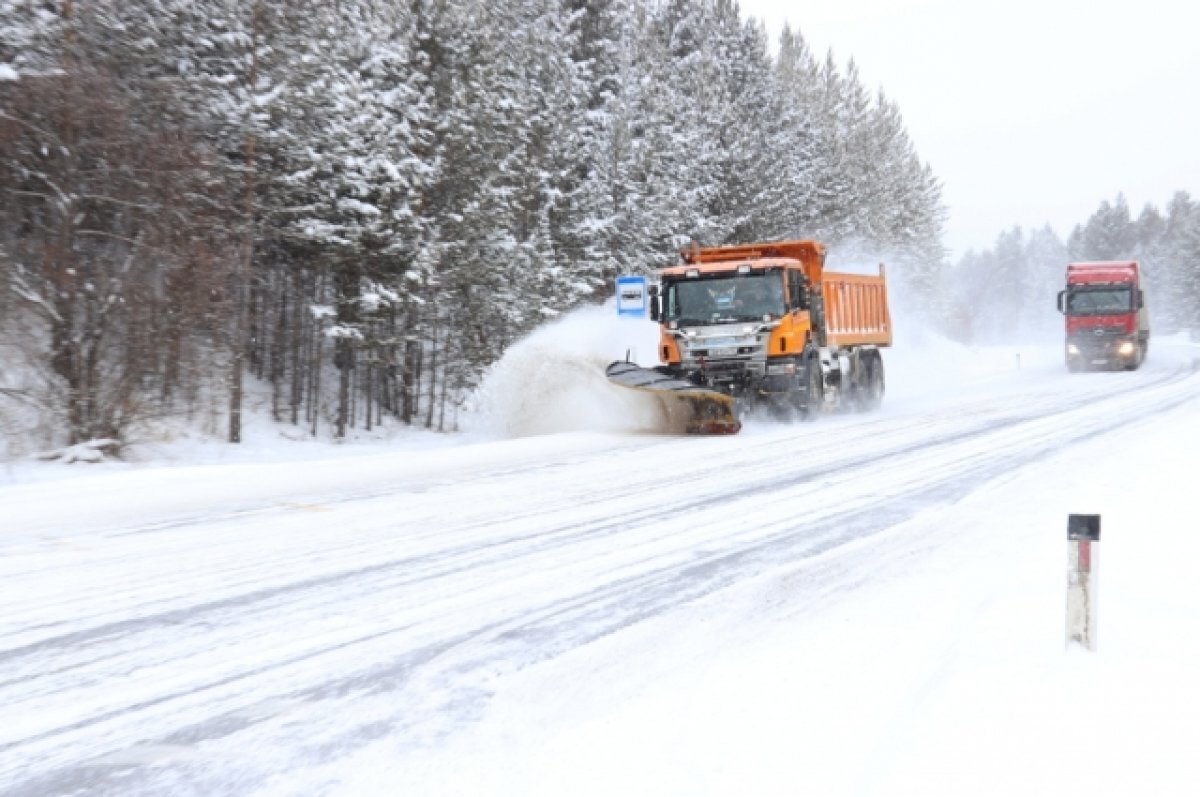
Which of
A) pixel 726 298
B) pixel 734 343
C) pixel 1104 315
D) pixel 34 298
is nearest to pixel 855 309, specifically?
pixel 726 298

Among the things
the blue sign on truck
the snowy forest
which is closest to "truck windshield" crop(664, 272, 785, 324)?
the blue sign on truck

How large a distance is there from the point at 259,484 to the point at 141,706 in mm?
6727

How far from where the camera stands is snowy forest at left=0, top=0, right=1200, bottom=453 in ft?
41.4

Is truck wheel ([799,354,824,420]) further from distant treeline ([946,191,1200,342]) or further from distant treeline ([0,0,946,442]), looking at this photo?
distant treeline ([946,191,1200,342])

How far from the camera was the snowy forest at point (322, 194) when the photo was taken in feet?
41.4

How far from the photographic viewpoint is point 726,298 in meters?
16.5

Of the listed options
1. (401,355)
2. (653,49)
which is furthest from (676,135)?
(401,355)

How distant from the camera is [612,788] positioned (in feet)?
10.5

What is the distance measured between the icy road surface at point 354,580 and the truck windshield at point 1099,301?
2364 centimetres

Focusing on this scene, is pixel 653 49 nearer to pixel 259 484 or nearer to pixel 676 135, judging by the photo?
pixel 676 135

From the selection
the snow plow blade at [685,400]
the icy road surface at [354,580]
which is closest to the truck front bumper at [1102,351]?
the snow plow blade at [685,400]

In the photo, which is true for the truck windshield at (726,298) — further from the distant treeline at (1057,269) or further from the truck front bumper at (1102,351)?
the distant treeline at (1057,269)

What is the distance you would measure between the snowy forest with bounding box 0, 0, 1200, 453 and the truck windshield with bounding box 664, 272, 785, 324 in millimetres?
5100

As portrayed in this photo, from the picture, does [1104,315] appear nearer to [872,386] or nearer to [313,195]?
[872,386]
